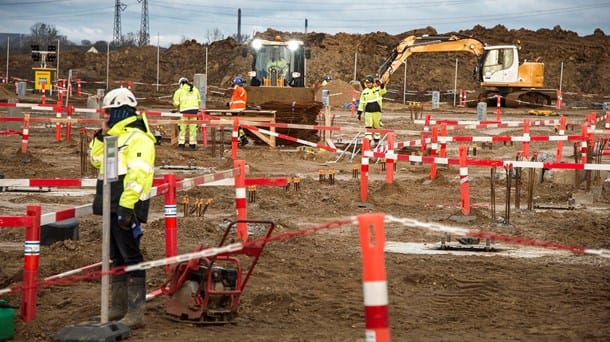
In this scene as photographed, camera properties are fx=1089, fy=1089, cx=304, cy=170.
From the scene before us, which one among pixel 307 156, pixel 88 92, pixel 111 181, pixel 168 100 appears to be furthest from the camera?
pixel 88 92

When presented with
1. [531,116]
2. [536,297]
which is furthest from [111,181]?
[531,116]

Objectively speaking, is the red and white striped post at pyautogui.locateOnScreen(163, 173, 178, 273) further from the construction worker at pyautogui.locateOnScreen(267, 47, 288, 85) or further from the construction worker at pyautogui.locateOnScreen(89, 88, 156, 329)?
the construction worker at pyautogui.locateOnScreen(267, 47, 288, 85)

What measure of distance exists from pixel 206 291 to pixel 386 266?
12.4 feet

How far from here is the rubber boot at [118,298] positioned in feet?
30.5

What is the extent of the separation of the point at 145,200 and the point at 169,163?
16.3 meters

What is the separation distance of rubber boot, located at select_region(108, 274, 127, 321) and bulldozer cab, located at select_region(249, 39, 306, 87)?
A: 1000 inches

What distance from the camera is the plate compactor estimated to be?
8.94m

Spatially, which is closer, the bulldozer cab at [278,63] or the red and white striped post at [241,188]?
the red and white striped post at [241,188]

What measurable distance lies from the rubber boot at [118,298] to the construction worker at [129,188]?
17 cm

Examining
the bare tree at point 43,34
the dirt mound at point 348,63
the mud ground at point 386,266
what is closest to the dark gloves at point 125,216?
the mud ground at point 386,266

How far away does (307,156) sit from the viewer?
2767 centimetres

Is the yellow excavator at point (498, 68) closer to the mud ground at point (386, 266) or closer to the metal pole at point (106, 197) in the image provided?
the mud ground at point (386, 266)

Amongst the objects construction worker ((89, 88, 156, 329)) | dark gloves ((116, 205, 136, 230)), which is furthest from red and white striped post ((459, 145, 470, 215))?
dark gloves ((116, 205, 136, 230))

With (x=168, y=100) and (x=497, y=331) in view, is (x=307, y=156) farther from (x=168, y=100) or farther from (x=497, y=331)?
(x=168, y=100)
